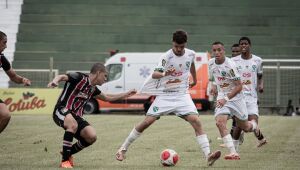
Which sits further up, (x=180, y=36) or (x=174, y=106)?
(x=180, y=36)

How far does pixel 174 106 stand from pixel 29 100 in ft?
63.4

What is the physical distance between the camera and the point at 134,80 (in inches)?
1321

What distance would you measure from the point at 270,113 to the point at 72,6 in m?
12.7

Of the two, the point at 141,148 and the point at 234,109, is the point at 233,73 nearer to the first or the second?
the point at 234,109

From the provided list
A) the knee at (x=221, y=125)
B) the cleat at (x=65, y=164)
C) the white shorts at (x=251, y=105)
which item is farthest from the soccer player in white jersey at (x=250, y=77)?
the cleat at (x=65, y=164)

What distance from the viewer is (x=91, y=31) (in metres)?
40.6

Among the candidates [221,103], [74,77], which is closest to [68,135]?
[74,77]

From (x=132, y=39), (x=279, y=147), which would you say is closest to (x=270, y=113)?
(x=132, y=39)

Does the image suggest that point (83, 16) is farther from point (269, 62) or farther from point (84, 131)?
point (84, 131)

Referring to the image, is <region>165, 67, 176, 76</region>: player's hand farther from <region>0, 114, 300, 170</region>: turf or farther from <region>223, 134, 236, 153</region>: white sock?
<region>223, 134, 236, 153</region>: white sock

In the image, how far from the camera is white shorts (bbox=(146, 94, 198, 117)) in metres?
13.2

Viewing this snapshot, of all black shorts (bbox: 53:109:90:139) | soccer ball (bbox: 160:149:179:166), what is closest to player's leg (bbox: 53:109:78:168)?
black shorts (bbox: 53:109:90:139)

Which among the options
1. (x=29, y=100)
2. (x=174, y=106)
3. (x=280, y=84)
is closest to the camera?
(x=174, y=106)

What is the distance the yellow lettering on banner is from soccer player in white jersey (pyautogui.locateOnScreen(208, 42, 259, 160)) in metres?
17.6
